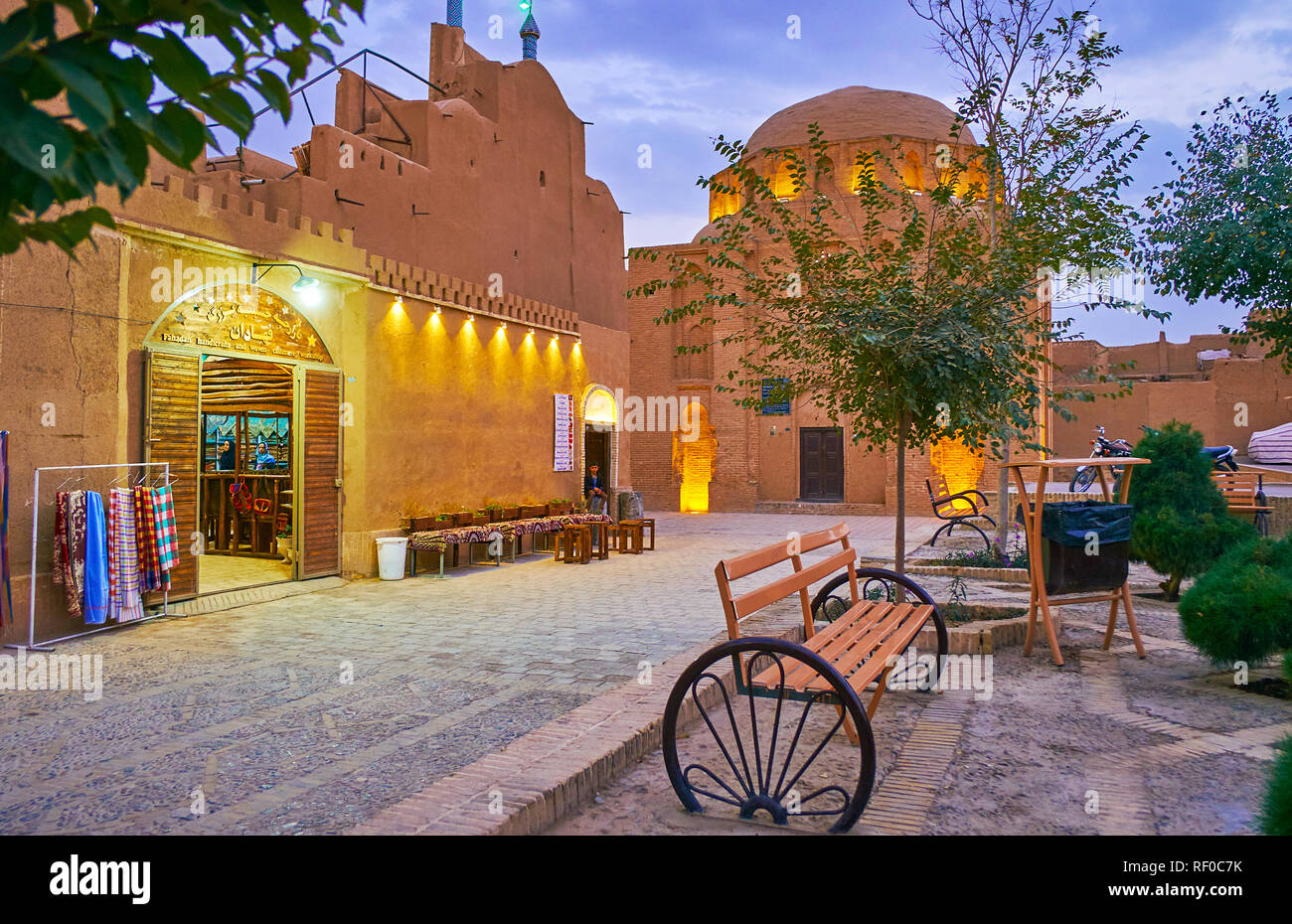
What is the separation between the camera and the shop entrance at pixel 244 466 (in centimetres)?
1182

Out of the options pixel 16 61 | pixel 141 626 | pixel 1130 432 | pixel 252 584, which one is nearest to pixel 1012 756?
pixel 16 61

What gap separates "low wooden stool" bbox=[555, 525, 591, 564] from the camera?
1270 cm

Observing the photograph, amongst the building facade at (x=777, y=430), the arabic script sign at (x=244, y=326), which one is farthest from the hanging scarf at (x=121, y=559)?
the building facade at (x=777, y=430)

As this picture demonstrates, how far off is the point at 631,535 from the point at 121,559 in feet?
27.8

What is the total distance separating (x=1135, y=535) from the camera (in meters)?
8.12

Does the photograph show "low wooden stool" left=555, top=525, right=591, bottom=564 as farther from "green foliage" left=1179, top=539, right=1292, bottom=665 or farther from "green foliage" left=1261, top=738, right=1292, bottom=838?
"green foliage" left=1261, top=738, right=1292, bottom=838

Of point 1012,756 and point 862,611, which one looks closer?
point 1012,756

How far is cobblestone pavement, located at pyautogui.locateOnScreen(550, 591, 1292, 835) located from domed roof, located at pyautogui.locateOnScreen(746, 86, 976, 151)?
24698 mm

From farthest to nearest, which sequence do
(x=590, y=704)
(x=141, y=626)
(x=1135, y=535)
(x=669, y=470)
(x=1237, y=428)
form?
1. (x=1237, y=428)
2. (x=669, y=470)
3. (x=1135, y=535)
4. (x=141, y=626)
5. (x=590, y=704)

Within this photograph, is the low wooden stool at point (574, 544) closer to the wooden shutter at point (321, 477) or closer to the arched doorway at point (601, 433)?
the arched doorway at point (601, 433)

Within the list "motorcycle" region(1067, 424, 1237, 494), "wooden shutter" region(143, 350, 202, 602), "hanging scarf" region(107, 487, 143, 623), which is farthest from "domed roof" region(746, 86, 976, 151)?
"hanging scarf" region(107, 487, 143, 623)
